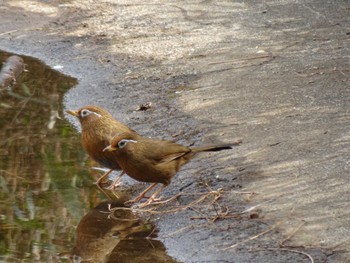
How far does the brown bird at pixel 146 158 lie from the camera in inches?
299

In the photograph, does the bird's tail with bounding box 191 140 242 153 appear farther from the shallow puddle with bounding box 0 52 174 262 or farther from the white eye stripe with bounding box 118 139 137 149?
the shallow puddle with bounding box 0 52 174 262

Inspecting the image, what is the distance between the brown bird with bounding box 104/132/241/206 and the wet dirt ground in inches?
9.6

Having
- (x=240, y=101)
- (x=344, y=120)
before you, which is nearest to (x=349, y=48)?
(x=240, y=101)

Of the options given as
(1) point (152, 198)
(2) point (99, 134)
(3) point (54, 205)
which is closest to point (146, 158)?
(1) point (152, 198)

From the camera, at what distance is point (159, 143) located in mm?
7762

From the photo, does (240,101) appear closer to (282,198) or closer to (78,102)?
(78,102)

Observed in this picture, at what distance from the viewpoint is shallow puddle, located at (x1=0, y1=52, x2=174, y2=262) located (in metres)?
6.73

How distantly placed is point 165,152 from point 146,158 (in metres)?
0.16

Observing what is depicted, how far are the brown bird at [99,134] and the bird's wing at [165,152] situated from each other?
14.3 inches

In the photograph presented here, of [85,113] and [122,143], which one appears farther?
[85,113]

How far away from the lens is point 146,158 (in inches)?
300

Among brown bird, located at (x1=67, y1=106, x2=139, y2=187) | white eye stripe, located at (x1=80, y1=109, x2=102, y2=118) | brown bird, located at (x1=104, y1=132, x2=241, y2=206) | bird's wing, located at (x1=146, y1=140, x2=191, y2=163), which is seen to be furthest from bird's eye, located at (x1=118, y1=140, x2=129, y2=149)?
white eye stripe, located at (x1=80, y1=109, x2=102, y2=118)

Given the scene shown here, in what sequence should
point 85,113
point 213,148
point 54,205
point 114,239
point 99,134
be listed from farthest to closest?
point 85,113 < point 99,134 < point 213,148 < point 54,205 < point 114,239

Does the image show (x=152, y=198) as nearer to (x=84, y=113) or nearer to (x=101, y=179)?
(x=101, y=179)
